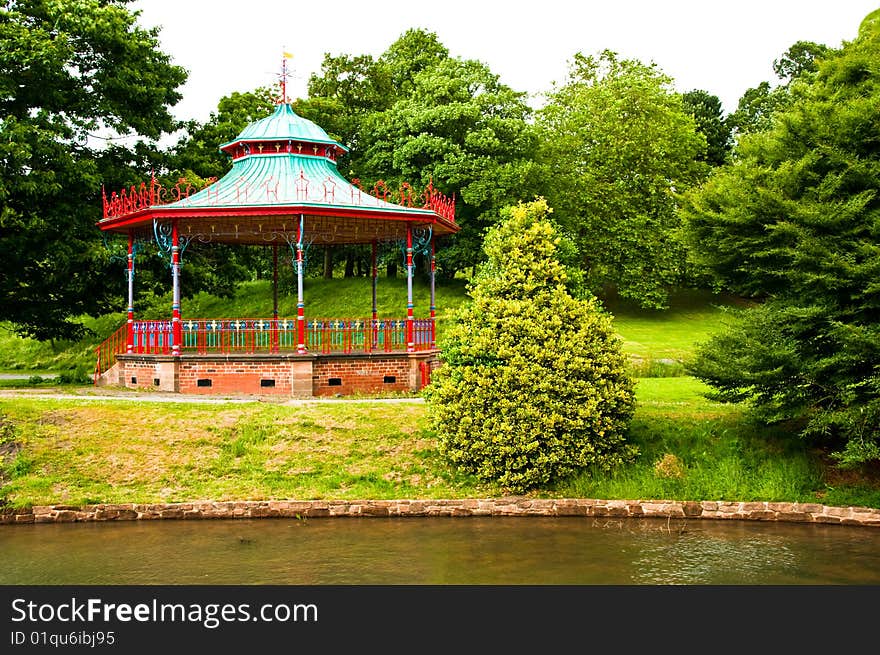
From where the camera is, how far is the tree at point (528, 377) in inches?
599

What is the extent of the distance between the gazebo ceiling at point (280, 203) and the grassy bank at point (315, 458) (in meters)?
5.84

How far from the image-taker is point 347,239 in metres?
27.5

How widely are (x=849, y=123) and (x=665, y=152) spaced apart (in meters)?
25.6

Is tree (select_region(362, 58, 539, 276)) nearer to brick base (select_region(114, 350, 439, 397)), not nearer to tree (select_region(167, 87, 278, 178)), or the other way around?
tree (select_region(167, 87, 278, 178))

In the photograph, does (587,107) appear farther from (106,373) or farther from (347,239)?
(106,373)

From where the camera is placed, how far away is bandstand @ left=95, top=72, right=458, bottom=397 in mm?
21891

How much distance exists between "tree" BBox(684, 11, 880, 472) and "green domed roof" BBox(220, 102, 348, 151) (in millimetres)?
12031

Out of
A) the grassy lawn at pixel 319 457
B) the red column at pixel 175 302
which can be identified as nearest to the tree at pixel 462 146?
the red column at pixel 175 302

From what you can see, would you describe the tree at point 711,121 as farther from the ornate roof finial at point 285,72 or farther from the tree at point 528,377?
the tree at point 528,377

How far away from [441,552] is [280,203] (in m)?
12.1

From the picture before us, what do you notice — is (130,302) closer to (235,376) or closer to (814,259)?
(235,376)

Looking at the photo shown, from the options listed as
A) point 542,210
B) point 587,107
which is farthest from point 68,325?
point 587,107

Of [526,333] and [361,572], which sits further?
[526,333]

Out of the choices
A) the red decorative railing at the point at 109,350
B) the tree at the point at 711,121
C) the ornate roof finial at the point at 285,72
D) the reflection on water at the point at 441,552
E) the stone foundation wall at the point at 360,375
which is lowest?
the reflection on water at the point at 441,552
